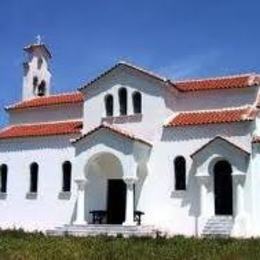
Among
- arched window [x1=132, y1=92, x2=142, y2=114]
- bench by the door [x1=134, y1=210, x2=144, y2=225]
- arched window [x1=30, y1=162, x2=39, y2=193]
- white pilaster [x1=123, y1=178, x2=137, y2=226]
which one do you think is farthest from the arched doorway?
arched window [x1=30, y1=162, x2=39, y2=193]

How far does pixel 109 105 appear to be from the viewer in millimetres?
34125

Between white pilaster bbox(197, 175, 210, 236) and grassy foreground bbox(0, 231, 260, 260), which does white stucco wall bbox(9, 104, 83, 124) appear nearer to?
white pilaster bbox(197, 175, 210, 236)

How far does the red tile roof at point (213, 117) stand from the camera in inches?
1188

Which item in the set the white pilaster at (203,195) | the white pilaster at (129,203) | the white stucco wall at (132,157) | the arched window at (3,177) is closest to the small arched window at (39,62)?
the white stucco wall at (132,157)

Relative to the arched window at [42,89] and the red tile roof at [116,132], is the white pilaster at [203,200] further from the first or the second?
the arched window at [42,89]

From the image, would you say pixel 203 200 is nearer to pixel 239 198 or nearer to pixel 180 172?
pixel 239 198

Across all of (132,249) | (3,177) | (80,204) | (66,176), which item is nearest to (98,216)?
(80,204)

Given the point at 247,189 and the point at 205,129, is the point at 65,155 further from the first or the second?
the point at 247,189

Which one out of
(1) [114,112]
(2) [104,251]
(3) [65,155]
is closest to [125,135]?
(1) [114,112]

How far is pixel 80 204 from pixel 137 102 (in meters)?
6.13

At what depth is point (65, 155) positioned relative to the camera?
3488cm

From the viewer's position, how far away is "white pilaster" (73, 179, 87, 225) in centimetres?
3134

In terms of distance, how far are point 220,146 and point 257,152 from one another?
1.74m

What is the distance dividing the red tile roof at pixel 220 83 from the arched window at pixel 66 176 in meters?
7.43
